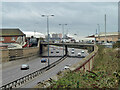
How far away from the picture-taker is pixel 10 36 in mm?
95125

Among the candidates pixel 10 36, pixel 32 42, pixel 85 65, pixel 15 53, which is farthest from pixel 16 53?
pixel 85 65

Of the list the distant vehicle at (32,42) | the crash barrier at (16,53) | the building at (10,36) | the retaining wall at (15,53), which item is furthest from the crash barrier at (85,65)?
the building at (10,36)

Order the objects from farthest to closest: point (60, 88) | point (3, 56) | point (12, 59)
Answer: point (12, 59) → point (3, 56) → point (60, 88)

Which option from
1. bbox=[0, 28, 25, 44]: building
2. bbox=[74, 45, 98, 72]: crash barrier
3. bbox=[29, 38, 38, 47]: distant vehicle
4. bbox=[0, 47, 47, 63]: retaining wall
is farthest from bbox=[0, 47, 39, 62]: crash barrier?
bbox=[74, 45, 98, 72]: crash barrier

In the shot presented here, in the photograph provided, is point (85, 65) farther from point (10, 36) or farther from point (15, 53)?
point (10, 36)

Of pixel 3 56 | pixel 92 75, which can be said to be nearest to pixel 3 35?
pixel 3 56

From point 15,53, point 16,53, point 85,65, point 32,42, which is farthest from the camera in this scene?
point 32,42

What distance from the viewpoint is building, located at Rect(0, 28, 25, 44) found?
93338 millimetres

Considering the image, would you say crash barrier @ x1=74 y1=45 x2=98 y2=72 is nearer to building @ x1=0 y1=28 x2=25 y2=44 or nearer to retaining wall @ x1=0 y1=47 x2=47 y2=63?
retaining wall @ x1=0 y1=47 x2=47 y2=63

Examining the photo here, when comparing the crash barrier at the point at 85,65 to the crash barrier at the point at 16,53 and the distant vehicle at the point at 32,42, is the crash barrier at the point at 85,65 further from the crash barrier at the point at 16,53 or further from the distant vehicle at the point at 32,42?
the distant vehicle at the point at 32,42

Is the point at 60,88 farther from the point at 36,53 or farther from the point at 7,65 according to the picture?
the point at 36,53

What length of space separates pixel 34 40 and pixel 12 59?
31.7 m

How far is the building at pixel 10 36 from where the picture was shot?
3675 inches

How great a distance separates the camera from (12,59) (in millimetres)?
66812
